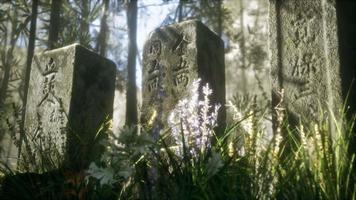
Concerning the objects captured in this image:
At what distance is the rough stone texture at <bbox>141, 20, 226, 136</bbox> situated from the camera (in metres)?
4.09

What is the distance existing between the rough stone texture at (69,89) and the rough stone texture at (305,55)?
2621 mm

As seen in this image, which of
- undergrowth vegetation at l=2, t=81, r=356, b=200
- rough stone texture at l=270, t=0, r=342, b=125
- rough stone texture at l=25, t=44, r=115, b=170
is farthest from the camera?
rough stone texture at l=25, t=44, r=115, b=170

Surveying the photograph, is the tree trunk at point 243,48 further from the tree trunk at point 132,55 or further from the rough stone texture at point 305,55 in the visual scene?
the rough stone texture at point 305,55

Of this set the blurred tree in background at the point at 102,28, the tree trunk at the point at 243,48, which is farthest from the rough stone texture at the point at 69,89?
the tree trunk at the point at 243,48

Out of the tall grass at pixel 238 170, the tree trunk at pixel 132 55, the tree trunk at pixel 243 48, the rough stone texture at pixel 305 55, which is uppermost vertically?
the tree trunk at pixel 243 48

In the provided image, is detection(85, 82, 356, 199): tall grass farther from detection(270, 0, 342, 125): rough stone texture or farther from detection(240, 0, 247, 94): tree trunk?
detection(240, 0, 247, 94): tree trunk

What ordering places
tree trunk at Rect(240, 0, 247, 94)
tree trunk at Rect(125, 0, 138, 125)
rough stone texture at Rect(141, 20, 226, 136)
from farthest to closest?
Answer: tree trunk at Rect(240, 0, 247, 94), tree trunk at Rect(125, 0, 138, 125), rough stone texture at Rect(141, 20, 226, 136)

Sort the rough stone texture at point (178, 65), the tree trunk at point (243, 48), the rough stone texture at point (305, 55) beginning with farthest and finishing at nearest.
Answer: the tree trunk at point (243, 48) → the rough stone texture at point (178, 65) → the rough stone texture at point (305, 55)

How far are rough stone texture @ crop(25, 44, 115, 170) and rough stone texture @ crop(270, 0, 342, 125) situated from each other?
2621 mm

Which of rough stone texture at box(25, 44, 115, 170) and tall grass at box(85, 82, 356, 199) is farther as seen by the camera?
rough stone texture at box(25, 44, 115, 170)

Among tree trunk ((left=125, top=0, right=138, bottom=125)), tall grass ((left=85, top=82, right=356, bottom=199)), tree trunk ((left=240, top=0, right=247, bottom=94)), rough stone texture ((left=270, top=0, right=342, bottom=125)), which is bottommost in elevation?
tall grass ((left=85, top=82, right=356, bottom=199))

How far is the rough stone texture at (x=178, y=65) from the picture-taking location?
13.4ft

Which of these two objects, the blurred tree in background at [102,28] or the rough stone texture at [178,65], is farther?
the blurred tree in background at [102,28]

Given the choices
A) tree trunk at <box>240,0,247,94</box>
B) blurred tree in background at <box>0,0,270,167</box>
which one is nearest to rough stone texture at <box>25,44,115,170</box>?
blurred tree in background at <box>0,0,270,167</box>
